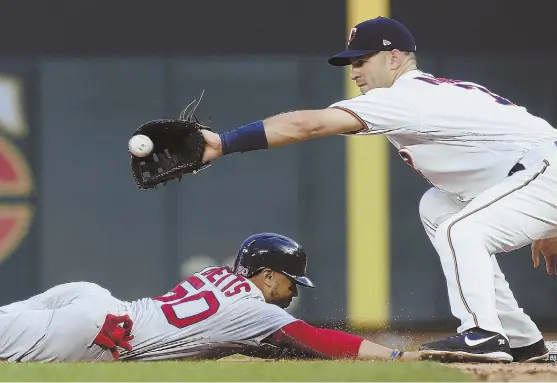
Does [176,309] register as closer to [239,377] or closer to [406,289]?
[239,377]

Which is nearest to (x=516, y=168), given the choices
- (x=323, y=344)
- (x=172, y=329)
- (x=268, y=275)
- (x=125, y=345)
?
(x=323, y=344)

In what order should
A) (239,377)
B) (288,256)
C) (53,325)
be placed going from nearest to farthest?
(239,377) → (53,325) → (288,256)

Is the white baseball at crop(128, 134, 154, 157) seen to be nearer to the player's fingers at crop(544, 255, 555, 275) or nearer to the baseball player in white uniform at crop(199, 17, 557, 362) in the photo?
the baseball player in white uniform at crop(199, 17, 557, 362)

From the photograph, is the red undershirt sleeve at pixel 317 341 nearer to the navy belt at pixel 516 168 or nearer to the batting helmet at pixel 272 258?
the batting helmet at pixel 272 258

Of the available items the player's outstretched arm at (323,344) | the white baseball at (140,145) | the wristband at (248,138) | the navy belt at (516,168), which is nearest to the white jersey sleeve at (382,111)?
the wristband at (248,138)

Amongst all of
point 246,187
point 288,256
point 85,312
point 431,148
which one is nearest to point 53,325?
point 85,312

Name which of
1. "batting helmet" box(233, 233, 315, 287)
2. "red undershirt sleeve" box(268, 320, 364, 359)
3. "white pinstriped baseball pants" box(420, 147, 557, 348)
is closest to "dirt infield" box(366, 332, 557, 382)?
"white pinstriped baseball pants" box(420, 147, 557, 348)
